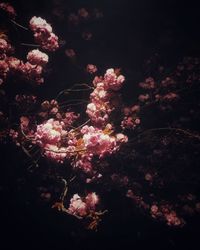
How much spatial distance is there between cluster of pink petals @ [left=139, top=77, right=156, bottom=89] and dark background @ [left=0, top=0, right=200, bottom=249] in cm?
33

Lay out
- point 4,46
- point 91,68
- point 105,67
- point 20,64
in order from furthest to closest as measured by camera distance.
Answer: point 105,67 → point 91,68 → point 20,64 → point 4,46

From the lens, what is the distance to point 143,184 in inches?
230

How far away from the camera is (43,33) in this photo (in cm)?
461

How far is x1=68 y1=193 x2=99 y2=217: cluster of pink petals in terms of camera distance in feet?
15.8

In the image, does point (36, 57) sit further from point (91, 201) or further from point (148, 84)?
point (91, 201)

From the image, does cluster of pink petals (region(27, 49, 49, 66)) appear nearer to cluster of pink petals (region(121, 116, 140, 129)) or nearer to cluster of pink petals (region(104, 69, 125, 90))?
cluster of pink petals (region(104, 69, 125, 90))

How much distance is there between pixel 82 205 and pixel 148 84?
2660 mm

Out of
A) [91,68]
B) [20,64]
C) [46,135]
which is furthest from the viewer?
[91,68]

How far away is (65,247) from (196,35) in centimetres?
519

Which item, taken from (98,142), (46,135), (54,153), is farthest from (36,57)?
(98,142)

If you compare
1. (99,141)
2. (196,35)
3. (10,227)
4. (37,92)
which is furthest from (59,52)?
(10,227)

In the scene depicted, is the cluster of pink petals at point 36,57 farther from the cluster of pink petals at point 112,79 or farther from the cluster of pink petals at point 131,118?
the cluster of pink petals at point 131,118

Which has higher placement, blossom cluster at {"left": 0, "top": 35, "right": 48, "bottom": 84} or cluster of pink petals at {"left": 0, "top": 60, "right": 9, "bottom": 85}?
blossom cluster at {"left": 0, "top": 35, "right": 48, "bottom": 84}

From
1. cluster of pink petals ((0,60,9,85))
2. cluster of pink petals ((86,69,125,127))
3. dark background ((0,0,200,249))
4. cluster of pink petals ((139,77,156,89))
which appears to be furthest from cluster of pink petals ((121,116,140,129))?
cluster of pink petals ((0,60,9,85))
